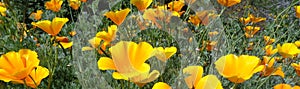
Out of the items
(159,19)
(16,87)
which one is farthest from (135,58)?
(16,87)

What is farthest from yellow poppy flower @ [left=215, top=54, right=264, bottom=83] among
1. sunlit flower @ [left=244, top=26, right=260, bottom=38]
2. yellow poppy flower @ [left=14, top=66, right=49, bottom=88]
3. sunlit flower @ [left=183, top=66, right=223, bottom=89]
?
sunlit flower @ [left=244, top=26, right=260, bottom=38]

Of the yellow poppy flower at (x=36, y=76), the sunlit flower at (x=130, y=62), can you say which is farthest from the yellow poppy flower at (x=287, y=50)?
the yellow poppy flower at (x=36, y=76)

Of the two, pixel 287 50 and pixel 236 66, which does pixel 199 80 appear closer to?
pixel 236 66

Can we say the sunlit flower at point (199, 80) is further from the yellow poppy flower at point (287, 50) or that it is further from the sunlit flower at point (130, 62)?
the yellow poppy flower at point (287, 50)

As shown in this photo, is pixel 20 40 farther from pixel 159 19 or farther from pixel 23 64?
pixel 23 64

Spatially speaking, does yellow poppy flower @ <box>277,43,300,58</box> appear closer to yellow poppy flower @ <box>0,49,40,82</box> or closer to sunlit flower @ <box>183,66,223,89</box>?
sunlit flower @ <box>183,66,223,89</box>
